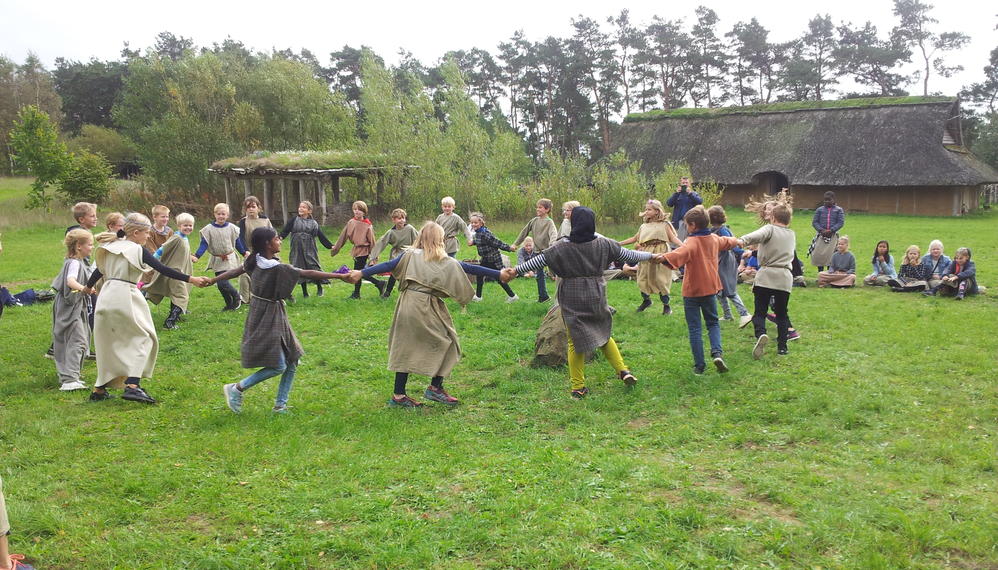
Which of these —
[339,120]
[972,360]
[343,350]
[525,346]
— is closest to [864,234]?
[972,360]

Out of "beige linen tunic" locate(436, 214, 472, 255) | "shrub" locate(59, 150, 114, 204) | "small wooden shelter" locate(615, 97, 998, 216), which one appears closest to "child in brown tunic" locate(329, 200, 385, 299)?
"beige linen tunic" locate(436, 214, 472, 255)

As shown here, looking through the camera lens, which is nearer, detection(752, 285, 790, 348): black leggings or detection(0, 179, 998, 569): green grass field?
detection(0, 179, 998, 569): green grass field

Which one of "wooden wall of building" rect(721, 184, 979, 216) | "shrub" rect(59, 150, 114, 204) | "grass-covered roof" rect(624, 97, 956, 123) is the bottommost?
"wooden wall of building" rect(721, 184, 979, 216)

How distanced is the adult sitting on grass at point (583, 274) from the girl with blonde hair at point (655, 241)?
10.2 ft

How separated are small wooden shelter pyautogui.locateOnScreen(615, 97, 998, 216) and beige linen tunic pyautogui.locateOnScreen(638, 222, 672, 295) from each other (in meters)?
28.5

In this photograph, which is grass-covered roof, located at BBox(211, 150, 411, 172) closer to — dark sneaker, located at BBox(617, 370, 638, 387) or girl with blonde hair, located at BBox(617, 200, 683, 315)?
girl with blonde hair, located at BBox(617, 200, 683, 315)

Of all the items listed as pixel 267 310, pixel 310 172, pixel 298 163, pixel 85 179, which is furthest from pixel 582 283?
pixel 85 179

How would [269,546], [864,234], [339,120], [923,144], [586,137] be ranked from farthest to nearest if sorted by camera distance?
[586,137] → [339,120] → [923,144] → [864,234] → [269,546]

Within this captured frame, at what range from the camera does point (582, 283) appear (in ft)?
22.9

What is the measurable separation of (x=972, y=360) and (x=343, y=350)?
7605 mm

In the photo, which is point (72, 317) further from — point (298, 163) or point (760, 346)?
point (298, 163)

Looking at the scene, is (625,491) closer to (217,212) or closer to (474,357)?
(474,357)

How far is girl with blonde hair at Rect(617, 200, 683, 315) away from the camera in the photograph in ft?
33.8

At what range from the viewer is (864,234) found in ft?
80.3
